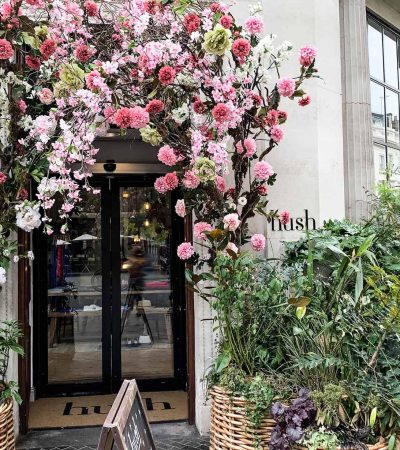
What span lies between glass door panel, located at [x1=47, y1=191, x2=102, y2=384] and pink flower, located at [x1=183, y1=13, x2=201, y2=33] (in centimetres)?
309

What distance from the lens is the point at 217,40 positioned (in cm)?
364

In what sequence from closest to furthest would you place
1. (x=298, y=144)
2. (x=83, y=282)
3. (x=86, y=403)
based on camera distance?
(x=298, y=144)
(x=86, y=403)
(x=83, y=282)

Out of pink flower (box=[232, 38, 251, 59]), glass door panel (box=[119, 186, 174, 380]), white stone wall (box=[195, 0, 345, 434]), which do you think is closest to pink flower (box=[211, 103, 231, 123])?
pink flower (box=[232, 38, 251, 59])

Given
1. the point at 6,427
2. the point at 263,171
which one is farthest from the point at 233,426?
the point at 263,171

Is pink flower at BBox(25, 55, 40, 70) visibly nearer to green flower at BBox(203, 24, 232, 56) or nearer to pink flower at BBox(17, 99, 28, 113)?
pink flower at BBox(17, 99, 28, 113)

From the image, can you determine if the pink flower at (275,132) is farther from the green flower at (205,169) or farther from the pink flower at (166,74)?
the pink flower at (166,74)

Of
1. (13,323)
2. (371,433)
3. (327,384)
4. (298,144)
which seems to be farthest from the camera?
(298,144)

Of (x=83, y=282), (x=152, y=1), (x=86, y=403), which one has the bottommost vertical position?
(x=86, y=403)

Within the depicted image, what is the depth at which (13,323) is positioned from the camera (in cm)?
425

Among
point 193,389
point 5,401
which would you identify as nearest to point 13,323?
point 5,401

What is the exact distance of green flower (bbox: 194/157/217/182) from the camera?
3.89 meters

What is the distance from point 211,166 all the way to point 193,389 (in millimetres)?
2486

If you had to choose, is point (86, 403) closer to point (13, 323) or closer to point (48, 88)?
point (13, 323)

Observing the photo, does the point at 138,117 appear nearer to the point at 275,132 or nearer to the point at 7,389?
the point at 275,132
